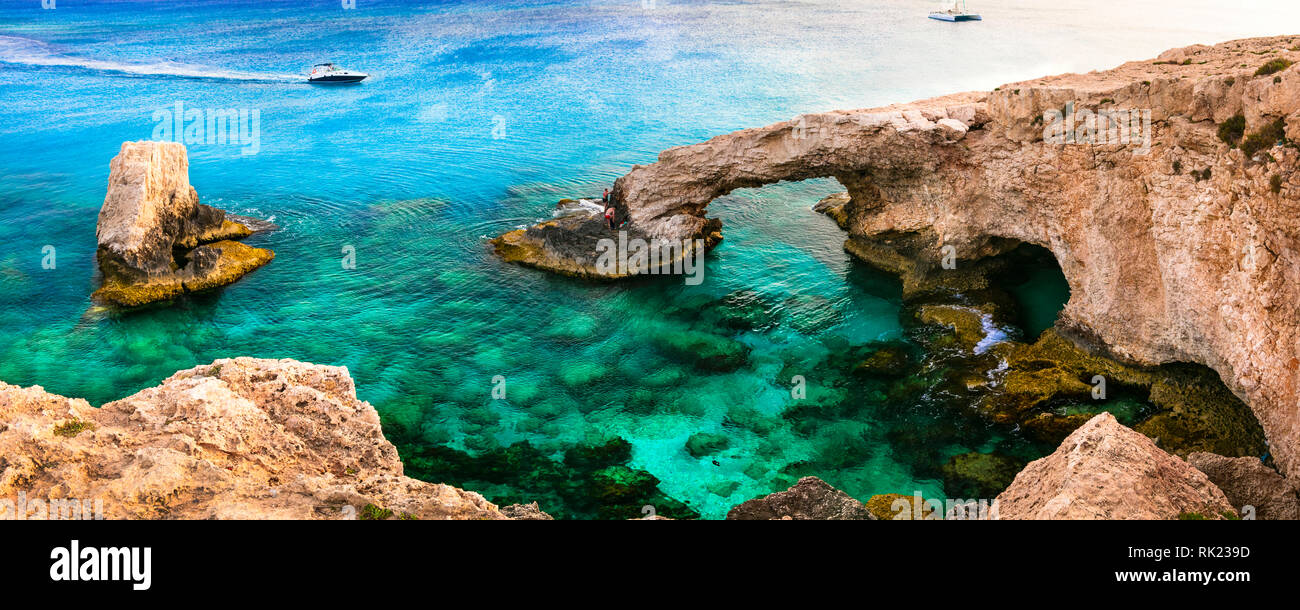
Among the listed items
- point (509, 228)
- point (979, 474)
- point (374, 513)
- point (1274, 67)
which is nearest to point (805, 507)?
point (374, 513)

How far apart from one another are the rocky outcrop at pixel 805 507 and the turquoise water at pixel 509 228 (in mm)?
7088

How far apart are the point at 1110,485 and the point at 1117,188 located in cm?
1440

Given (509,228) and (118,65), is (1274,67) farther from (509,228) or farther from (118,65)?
(118,65)

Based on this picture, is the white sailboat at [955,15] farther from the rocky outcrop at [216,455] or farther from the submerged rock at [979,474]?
the rocky outcrop at [216,455]

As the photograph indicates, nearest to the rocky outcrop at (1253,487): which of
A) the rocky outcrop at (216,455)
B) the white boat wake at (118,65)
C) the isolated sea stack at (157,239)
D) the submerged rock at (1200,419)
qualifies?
the submerged rock at (1200,419)

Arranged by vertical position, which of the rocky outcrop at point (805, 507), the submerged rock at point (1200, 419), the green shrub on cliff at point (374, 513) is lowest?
the submerged rock at point (1200, 419)

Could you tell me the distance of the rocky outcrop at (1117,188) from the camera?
70.3 feet

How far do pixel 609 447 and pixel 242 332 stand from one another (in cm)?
1732

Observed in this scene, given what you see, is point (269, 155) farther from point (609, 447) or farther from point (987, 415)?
point (987, 415)

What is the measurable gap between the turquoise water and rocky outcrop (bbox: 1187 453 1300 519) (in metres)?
7.26

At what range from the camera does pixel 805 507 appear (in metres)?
17.4

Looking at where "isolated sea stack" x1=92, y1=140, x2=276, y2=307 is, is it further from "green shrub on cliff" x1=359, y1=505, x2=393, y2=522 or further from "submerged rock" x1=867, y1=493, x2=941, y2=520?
"submerged rock" x1=867, y1=493, x2=941, y2=520

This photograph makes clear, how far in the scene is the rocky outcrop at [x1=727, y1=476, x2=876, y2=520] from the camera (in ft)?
56.2

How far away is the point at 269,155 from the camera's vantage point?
59625 millimetres
